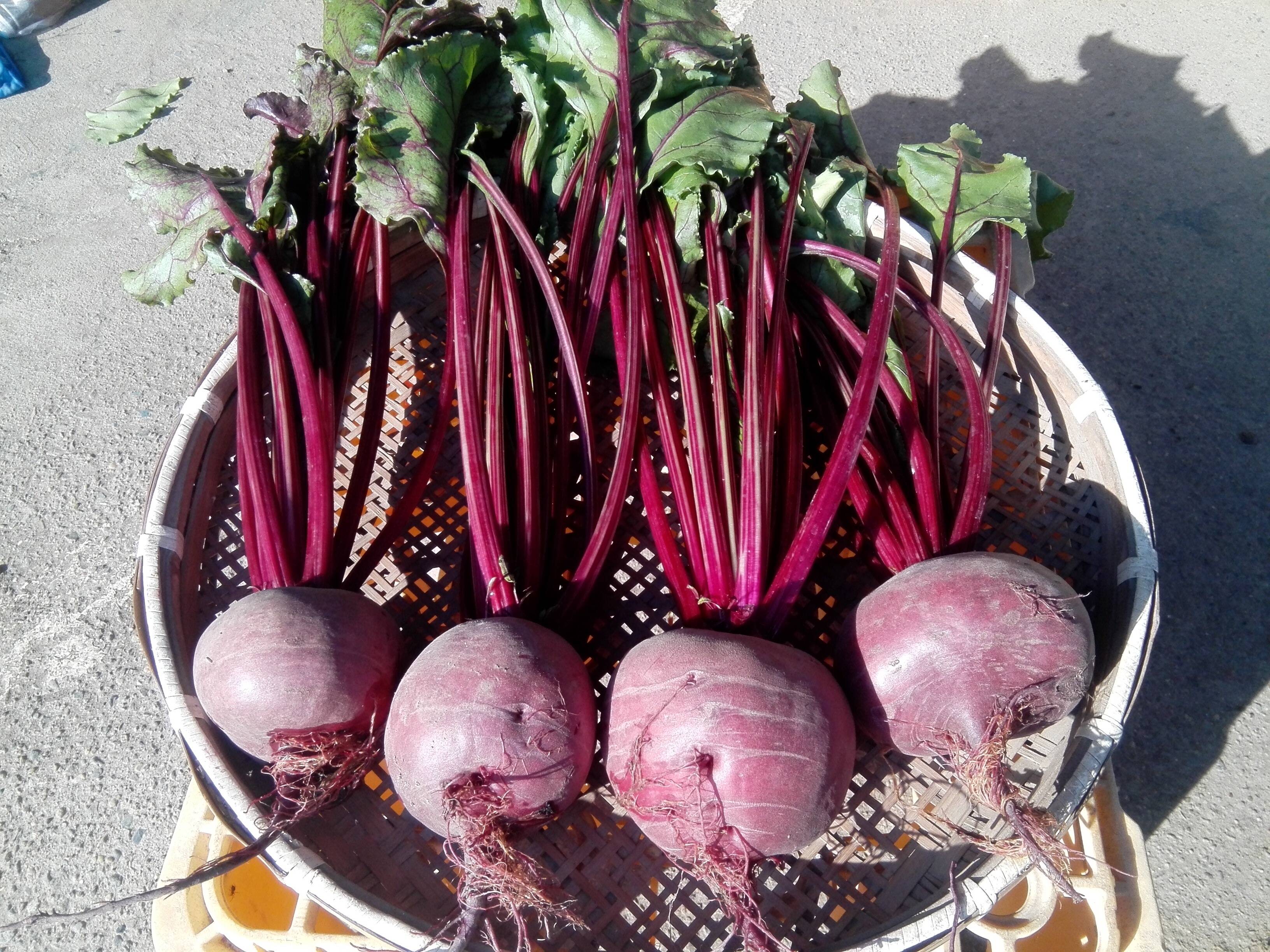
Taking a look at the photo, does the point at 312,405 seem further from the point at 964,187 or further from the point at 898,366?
the point at 964,187

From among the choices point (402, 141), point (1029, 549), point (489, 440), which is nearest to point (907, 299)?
point (1029, 549)

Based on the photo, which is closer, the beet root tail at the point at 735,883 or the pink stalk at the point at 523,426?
the beet root tail at the point at 735,883

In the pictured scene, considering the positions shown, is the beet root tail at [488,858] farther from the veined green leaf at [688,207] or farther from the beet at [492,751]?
the veined green leaf at [688,207]

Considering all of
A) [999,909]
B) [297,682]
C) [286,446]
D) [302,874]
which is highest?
[286,446]

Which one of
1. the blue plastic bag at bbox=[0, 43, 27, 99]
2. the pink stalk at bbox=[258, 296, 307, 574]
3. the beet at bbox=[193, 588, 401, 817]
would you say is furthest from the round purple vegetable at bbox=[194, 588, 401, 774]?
the blue plastic bag at bbox=[0, 43, 27, 99]

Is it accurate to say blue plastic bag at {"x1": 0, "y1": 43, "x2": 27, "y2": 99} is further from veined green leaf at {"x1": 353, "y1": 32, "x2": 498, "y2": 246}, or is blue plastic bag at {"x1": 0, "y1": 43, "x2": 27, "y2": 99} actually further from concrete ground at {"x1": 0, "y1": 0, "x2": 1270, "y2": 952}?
veined green leaf at {"x1": 353, "y1": 32, "x2": 498, "y2": 246}

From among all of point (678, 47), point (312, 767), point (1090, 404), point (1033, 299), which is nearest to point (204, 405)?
point (312, 767)

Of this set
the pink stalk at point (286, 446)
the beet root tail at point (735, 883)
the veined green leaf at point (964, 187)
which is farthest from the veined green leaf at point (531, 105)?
the beet root tail at point (735, 883)
